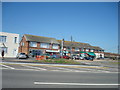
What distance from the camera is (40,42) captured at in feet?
196

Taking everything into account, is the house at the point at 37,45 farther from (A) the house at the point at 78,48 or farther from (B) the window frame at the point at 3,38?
(B) the window frame at the point at 3,38

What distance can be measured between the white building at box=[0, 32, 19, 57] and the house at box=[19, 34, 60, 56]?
13749mm

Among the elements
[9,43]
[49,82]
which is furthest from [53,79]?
[9,43]

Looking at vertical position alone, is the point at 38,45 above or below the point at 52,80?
above

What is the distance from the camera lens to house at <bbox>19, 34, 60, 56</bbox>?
56.6 m

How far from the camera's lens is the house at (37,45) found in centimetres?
5659

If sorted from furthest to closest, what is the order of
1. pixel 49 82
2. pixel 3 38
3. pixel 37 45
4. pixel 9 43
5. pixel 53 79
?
pixel 37 45 < pixel 9 43 < pixel 3 38 < pixel 53 79 < pixel 49 82

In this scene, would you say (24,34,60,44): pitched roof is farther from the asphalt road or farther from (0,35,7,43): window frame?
the asphalt road

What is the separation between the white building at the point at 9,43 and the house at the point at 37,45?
1375 centimetres

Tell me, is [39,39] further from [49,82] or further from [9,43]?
[49,82]

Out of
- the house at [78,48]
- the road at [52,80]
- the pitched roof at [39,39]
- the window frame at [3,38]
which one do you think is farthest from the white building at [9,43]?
the road at [52,80]

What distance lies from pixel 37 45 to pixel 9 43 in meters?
18.4

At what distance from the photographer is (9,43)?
4084cm

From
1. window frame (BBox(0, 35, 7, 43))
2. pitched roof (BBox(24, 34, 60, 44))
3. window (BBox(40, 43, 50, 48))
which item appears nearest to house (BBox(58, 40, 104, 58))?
pitched roof (BBox(24, 34, 60, 44))
